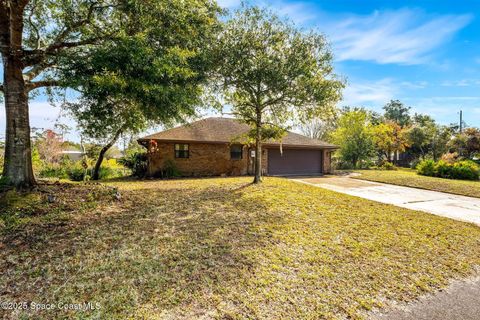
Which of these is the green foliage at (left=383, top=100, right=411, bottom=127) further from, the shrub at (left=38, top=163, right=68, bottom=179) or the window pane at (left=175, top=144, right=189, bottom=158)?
the shrub at (left=38, top=163, right=68, bottom=179)

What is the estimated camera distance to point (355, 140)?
2344 centimetres

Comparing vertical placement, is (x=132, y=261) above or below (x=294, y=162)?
below

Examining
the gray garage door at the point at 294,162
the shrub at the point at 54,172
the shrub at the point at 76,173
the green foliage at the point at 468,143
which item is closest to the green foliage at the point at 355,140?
the gray garage door at the point at 294,162

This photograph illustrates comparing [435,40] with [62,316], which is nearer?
[62,316]

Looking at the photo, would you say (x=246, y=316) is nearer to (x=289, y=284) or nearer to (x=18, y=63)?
(x=289, y=284)

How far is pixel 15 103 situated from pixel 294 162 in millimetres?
15693

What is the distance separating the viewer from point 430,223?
6.17 metres

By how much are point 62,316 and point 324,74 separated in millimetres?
9972

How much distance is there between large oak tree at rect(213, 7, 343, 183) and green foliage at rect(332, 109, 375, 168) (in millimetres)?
15645

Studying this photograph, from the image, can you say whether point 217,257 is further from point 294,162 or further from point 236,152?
point 294,162

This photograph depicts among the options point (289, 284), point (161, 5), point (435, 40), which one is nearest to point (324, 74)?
point (435, 40)

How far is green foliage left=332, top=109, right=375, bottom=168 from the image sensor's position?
23.3 m

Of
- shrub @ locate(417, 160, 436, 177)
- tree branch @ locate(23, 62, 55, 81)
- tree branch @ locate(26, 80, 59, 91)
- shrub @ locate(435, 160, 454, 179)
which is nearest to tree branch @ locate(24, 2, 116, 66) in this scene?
tree branch @ locate(23, 62, 55, 81)

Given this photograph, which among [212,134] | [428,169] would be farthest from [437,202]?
[212,134]
